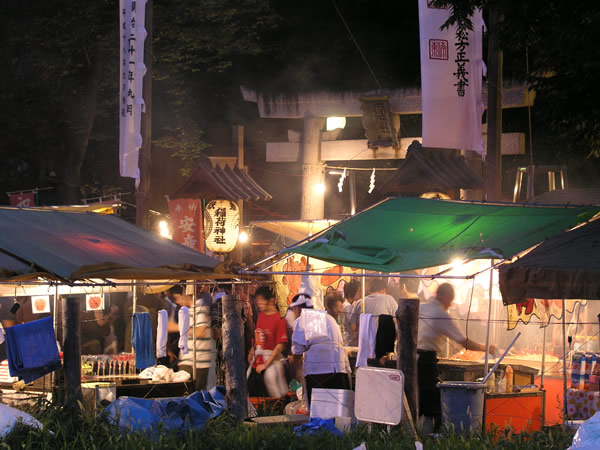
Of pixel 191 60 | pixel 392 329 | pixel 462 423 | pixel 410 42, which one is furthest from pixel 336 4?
pixel 462 423

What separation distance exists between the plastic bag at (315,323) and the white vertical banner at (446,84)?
3.91 metres

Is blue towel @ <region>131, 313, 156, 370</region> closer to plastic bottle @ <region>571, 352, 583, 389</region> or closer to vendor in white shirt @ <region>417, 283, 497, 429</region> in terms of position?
vendor in white shirt @ <region>417, 283, 497, 429</region>

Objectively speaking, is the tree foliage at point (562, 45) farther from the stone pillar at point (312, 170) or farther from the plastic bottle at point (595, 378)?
the stone pillar at point (312, 170)

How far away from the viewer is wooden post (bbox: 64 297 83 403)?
402 inches

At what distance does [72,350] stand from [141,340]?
2.67 meters

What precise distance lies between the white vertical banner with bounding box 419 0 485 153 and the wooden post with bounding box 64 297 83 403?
6472 millimetres

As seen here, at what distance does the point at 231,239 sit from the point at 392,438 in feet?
28.5

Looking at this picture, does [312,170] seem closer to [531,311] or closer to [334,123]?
[334,123]

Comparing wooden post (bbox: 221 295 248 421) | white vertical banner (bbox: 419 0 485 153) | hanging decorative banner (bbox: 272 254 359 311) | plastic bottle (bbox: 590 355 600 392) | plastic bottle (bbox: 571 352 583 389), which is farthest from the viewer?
hanging decorative banner (bbox: 272 254 359 311)

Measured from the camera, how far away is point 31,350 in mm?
10625

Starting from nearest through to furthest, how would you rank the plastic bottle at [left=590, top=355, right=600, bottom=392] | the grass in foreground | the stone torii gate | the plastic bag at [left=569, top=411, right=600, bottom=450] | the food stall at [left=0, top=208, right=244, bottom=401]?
the plastic bag at [left=569, top=411, right=600, bottom=450]
the grass in foreground
the food stall at [left=0, top=208, right=244, bottom=401]
the plastic bottle at [left=590, top=355, right=600, bottom=392]
the stone torii gate

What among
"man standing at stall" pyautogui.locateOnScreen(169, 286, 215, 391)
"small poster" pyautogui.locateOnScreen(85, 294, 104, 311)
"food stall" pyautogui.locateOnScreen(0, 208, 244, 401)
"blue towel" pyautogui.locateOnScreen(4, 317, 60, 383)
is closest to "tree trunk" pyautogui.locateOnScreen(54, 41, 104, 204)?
"small poster" pyautogui.locateOnScreen(85, 294, 104, 311)

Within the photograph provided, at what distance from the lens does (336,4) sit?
25.6 meters

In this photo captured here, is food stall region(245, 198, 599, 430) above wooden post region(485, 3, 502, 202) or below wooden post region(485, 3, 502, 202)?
below
